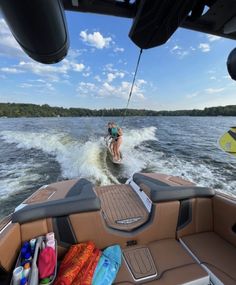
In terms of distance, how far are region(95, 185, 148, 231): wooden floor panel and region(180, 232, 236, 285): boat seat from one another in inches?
19.8

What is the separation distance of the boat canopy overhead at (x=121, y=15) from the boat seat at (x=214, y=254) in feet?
6.11

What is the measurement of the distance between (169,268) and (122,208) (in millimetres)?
781

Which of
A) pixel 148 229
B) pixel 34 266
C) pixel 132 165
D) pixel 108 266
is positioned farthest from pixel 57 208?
pixel 132 165

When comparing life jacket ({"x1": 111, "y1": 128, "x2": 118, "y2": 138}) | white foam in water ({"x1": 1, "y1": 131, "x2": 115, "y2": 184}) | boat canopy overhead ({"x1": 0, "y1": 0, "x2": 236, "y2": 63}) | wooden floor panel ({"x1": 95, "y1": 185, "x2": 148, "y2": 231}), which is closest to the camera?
boat canopy overhead ({"x1": 0, "y1": 0, "x2": 236, "y2": 63})

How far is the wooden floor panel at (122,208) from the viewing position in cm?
200

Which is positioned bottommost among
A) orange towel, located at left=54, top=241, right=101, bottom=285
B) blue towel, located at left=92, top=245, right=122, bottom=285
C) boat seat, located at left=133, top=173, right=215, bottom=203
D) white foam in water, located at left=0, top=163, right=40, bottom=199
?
white foam in water, located at left=0, top=163, right=40, bottom=199

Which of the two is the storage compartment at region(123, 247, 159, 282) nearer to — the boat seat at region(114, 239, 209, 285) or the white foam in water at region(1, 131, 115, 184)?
the boat seat at region(114, 239, 209, 285)

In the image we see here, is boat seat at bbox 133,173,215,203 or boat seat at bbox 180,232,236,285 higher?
boat seat at bbox 133,173,215,203

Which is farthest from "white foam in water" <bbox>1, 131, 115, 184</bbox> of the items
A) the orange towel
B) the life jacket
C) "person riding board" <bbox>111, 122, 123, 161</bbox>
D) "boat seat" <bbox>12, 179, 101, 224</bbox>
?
the orange towel

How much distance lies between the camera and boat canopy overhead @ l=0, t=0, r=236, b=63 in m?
0.96

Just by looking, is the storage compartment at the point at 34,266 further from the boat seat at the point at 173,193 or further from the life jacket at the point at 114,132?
the life jacket at the point at 114,132

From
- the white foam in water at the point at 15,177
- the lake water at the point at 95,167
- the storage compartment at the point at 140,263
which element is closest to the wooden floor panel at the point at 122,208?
the storage compartment at the point at 140,263

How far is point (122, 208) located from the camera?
2.25 metres

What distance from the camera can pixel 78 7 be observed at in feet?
5.15
